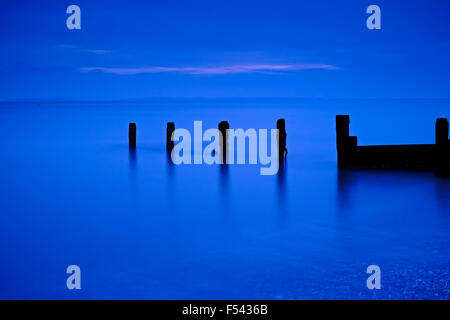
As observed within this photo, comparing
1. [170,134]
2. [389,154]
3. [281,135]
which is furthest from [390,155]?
[170,134]

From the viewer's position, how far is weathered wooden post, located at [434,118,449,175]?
12.1m

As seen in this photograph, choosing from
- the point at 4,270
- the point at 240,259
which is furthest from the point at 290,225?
the point at 4,270

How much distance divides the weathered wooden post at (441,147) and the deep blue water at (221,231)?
0.34 meters

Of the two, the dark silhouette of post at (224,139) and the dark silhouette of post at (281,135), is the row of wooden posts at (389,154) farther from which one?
the dark silhouette of post at (224,139)

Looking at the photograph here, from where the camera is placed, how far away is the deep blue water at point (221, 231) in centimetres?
618

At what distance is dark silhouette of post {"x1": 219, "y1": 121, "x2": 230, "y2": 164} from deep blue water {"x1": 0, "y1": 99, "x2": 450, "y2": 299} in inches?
35.7

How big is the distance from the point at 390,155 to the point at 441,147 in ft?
3.86

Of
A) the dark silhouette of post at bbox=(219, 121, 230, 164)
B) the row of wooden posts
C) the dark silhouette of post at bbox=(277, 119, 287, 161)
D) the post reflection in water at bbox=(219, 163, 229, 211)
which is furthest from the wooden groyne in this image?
the dark silhouette of post at bbox=(219, 121, 230, 164)

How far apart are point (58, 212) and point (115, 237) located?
2.20m

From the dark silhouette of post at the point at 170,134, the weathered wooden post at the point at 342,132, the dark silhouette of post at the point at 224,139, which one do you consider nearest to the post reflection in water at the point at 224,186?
the dark silhouette of post at the point at 224,139

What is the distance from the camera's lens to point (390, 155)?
1328 cm

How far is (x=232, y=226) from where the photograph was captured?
9.22 meters
